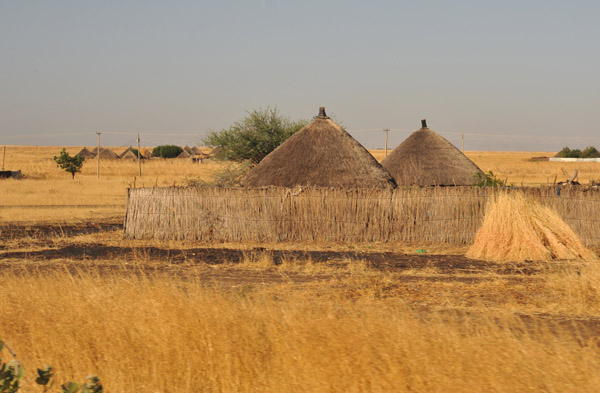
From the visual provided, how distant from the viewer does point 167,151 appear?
8906 centimetres

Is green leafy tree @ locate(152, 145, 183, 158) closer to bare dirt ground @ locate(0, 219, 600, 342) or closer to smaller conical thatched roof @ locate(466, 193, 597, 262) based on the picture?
bare dirt ground @ locate(0, 219, 600, 342)

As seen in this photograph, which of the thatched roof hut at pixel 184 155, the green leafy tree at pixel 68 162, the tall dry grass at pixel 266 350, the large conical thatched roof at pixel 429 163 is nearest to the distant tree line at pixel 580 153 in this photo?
the thatched roof hut at pixel 184 155

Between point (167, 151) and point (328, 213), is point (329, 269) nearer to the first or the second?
point (328, 213)

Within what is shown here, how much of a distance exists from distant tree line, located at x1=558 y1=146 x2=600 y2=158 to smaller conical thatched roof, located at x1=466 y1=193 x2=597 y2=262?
8223cm

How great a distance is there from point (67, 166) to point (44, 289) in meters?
45.1

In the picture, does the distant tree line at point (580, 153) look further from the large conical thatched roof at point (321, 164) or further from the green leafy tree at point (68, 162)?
the large conical thatched roof at point (321, 164)

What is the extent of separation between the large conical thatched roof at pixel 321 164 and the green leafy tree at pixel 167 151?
71.6m

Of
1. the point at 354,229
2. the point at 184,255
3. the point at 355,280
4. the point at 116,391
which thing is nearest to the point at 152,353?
the point at 116,391

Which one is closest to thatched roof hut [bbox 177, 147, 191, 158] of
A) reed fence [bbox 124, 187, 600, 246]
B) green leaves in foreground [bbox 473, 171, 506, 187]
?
green leaves in foreground [bbox 473, 171, 506, 187]

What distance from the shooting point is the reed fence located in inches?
580

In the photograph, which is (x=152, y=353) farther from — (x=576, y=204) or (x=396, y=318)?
(x=576, y=204)

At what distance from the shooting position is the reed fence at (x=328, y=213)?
48.4ft

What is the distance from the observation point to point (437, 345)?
4.60m

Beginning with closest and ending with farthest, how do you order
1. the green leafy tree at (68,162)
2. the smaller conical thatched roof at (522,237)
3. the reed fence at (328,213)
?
the smaller conical thatched roof at (522,237), the reed fence at (328,213), the green leafy tree at (68,162)
